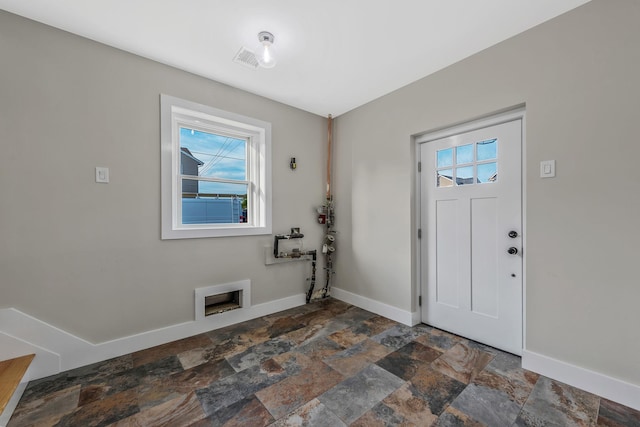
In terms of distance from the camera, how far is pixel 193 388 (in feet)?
6.00

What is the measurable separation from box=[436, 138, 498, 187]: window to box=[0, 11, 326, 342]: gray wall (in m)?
2.42

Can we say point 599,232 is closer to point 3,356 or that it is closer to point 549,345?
point 549,345

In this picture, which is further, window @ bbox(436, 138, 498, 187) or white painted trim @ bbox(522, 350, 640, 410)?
window @ bbox(436, 138, 498, 187)

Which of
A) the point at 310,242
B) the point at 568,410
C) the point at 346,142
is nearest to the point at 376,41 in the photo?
the point at 346,142

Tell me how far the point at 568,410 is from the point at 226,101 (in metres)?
3.73

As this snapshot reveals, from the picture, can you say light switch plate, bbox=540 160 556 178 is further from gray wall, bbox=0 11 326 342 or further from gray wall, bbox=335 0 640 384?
gray wall, bbox=0 11 326 342

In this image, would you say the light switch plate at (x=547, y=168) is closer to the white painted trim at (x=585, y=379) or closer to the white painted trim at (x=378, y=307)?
the white painted trim at (x=585, y=379)

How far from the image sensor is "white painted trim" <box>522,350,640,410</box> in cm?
163

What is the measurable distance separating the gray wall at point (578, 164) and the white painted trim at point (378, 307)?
1.04 metres

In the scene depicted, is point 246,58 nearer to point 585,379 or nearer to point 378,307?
point 378,307

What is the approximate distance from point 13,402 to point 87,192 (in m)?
1.43

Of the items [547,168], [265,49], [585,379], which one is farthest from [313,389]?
[265,49]

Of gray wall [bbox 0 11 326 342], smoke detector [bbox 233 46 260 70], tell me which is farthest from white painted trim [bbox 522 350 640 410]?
smoke detector [bbox 233 46 260 70]

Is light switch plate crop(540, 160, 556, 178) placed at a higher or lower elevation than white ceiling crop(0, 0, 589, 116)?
lower
